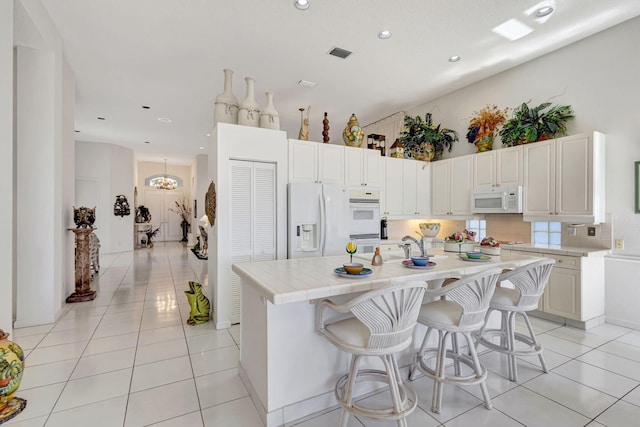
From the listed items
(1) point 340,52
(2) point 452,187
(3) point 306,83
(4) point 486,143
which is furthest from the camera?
(2) point 452,187

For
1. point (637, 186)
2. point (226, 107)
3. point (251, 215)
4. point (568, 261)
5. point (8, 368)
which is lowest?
point (8, 368)

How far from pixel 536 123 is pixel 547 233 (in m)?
1.50

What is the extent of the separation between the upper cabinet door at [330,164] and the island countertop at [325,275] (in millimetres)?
1744

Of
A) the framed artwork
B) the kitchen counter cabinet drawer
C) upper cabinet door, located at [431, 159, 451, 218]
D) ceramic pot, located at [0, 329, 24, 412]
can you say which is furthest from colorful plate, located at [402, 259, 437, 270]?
upper cabinet door, located at [431, 159, 451, 218]

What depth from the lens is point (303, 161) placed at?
3.99 meters

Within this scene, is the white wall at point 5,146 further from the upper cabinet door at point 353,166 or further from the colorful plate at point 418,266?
the upper cabinet door at point 353,166

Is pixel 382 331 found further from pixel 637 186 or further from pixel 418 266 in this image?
pixel 637 186

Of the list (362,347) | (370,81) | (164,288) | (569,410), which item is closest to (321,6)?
(370,81)

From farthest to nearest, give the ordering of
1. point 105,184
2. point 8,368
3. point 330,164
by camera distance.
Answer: point 105,184
point 330,164
point 8,368

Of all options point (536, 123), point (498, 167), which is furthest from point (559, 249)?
point (536, 123)

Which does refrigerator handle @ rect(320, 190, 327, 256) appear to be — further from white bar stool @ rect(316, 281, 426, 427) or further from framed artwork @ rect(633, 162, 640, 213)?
framed artwork @ rect(633, 162, 640, 213)

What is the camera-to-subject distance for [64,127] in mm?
3928

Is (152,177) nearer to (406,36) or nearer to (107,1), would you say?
(107,1)

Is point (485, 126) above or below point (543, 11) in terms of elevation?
below
